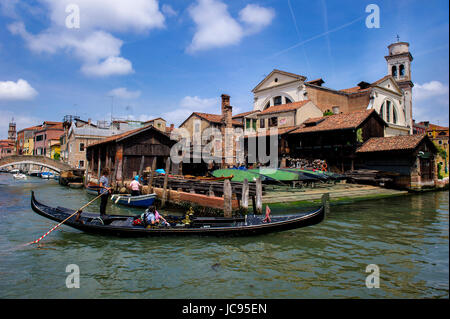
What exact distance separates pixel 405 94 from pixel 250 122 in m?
23.7

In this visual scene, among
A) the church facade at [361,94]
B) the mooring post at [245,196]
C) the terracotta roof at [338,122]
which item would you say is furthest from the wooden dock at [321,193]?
the church facade at [361,94]

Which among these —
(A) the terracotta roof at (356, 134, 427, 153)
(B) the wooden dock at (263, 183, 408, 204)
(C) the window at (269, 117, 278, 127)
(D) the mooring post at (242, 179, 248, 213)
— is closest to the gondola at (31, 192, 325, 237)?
(D) the mooring post at (242, 179, 248, 213)

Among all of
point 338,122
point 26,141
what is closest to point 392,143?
point 338,122

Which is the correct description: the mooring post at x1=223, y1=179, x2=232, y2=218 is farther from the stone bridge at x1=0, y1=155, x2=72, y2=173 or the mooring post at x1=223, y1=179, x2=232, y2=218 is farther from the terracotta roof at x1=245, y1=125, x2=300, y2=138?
the stone bridge at x1=0, y1=155, x2=72, y2=173

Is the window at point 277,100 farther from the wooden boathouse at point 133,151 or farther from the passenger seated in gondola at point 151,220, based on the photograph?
the passenger seated in gondola at point 151,220

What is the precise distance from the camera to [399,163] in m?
22.1

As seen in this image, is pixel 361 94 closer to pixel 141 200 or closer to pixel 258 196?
pixel 258 196

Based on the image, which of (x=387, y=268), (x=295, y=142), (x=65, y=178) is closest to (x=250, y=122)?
(x=295, y=142)

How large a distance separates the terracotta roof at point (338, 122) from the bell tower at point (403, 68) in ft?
56.4

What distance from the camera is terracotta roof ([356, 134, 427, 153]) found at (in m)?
21.1

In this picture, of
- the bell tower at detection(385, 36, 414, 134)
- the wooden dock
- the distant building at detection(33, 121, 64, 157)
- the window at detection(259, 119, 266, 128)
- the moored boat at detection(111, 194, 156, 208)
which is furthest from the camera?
the distant building at detection(33, 121, 64, 157)

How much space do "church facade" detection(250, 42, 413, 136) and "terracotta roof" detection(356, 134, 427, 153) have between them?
25.2 feet

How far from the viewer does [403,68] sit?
3884cm

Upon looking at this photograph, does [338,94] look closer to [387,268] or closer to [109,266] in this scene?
[387,268]
